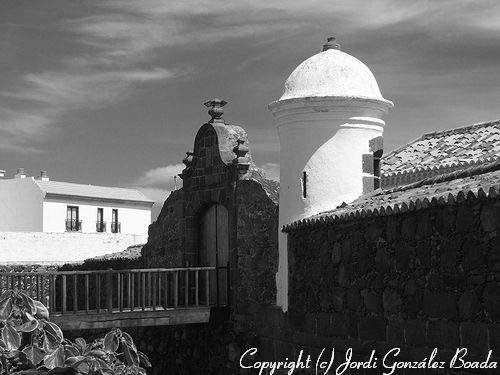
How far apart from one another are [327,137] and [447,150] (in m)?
5.03

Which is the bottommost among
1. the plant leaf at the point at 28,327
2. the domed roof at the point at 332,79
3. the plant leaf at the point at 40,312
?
the plant leaf at the point at 28,327

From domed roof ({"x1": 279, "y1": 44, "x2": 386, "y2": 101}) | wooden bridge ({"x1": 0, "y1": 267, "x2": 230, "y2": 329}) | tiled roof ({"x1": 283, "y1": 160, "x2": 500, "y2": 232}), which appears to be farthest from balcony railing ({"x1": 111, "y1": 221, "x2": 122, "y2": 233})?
tiled roof ({"x1": 283, "y1": 160, "x2": 500, "y2": 232})

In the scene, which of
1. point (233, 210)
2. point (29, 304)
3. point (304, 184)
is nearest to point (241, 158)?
point (233, 210)

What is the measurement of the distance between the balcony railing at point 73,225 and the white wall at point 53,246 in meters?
8.30

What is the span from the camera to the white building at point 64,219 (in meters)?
38.8

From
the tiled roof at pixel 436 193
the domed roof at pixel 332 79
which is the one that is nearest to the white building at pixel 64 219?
the domed roof at pixel 332 79

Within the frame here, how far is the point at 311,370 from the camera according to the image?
12.4m

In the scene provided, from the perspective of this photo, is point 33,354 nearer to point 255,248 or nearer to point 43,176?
point 255,248

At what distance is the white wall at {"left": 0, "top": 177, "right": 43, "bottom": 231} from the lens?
4662 centimetres

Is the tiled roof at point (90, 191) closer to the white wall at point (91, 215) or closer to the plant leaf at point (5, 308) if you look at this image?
the white wall at point (91, 215)

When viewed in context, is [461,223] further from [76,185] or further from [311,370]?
[76,185]

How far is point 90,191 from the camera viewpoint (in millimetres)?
50219

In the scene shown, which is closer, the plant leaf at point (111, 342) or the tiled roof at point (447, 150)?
the plant leaf at point (111, 342)

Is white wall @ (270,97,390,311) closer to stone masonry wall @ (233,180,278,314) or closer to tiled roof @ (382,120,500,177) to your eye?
stone masonry wall @ (233,180,278,314)
